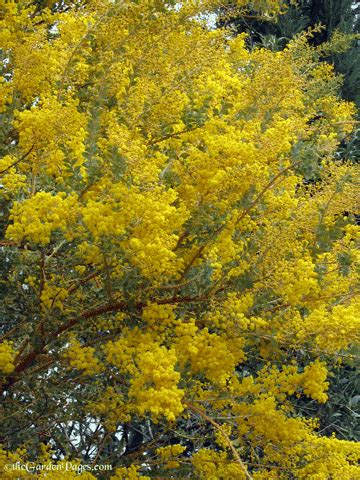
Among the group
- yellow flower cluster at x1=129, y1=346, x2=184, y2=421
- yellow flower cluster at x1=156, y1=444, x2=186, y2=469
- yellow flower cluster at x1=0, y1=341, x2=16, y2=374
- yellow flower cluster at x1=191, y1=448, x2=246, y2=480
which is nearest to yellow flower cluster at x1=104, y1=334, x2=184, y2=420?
yellow flower cluster at x1=129, y1=346, x2=184, y2=421

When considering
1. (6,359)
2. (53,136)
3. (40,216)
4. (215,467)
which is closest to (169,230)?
(40,216)

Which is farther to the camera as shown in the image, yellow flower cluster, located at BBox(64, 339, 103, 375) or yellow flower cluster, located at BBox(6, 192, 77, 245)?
yellow flower cluster, located at BBox(64, 339, 103, 375)

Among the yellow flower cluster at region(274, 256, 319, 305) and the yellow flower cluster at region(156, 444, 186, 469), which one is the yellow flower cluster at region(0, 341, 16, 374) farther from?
the yellow flower cluster at region(274, 256, 319, 305)

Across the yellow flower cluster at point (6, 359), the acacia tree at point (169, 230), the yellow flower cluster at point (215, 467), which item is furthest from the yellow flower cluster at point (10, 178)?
the yellow flower cluster at point (215, 467)

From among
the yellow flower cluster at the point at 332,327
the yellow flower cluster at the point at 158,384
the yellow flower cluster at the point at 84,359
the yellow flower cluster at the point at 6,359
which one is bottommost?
the yellow flower cluster at the point at 6,359

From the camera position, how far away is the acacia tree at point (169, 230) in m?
2.64

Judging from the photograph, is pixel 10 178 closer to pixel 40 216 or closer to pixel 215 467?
pixel 40 216

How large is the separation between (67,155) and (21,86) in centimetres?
50

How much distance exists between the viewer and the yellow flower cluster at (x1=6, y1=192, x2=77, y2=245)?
257 centimetres

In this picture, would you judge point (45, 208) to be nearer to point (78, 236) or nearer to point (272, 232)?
point (78, 236)

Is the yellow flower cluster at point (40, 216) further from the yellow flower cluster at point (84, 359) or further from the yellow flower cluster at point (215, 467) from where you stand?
the yellow flower cluster at point (215, 467)

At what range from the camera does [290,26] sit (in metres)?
7.15

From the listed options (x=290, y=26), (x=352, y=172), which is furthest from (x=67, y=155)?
(x=290, y=26)

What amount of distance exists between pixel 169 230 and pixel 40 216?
435 mm
